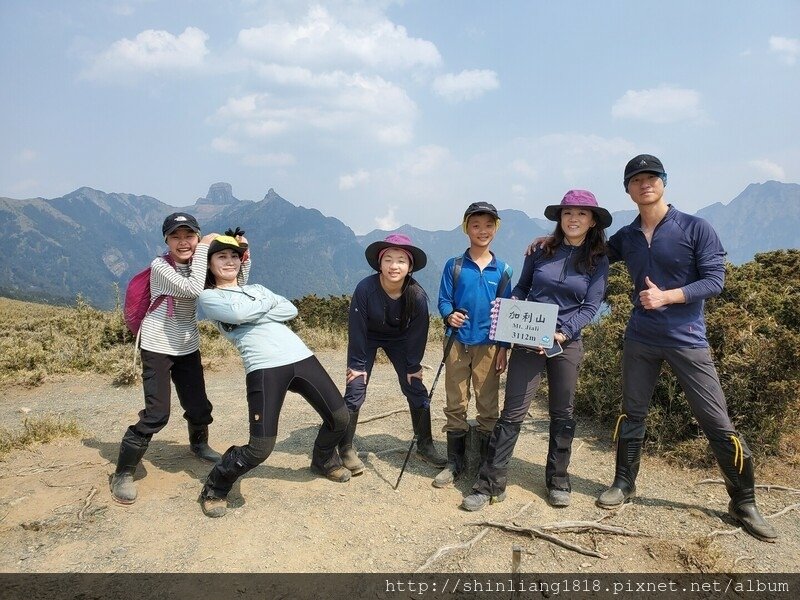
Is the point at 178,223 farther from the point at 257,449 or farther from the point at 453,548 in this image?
the point at 453,548

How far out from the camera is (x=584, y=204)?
3.49 metres

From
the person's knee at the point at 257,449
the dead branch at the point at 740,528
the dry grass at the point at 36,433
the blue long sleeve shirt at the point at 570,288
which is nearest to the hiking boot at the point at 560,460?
the blue long sleeve shirt at the point at 570,288

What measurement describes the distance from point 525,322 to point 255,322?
200cm

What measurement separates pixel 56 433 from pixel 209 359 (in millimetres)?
3977

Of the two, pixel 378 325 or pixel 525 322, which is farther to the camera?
pixel 378 325

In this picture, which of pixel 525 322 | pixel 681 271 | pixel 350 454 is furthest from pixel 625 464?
pixel 350 454

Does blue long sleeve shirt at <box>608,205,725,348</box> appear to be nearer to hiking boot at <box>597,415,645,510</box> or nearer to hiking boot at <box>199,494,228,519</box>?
hiking boot at <box>597,415,645,510</box>

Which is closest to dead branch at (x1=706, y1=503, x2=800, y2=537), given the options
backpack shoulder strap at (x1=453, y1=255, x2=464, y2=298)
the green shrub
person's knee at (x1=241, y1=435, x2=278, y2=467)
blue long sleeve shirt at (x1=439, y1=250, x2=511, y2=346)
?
the green shrub

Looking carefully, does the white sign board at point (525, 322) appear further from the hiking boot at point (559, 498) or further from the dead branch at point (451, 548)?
the dead branch at point (451, 548)

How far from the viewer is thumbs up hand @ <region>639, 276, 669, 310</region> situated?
3240mm

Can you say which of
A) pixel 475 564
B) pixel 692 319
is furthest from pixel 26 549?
pixel 692 319

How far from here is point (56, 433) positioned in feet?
16.9

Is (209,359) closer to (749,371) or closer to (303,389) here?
(303,389)

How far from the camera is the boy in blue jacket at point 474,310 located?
383cm
